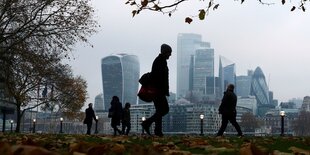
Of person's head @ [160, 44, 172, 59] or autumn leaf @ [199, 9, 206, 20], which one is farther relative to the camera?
person's head @ [160, 44, 172, 59]

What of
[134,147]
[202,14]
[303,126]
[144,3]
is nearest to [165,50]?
[144,3]

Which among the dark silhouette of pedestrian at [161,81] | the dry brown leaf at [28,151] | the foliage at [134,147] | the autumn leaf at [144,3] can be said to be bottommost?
the foliage at [134,147]

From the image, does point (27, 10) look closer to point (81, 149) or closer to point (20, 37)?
point (20, 37)

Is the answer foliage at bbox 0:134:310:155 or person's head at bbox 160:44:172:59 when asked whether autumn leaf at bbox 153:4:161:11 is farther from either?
foliage at bbox 0:134:310:155

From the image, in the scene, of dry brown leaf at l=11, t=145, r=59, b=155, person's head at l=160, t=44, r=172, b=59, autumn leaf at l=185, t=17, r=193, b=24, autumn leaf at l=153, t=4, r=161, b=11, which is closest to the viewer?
dry brown leaf at l=11, t=145, r=59, b=155

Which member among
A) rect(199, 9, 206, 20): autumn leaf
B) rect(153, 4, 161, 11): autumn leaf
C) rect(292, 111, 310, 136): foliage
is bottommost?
rect(292, 111, 310, 136): foliage

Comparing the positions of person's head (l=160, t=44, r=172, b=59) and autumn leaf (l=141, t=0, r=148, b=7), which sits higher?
autumn leaf (l=141, t=0, r=148, b=7)

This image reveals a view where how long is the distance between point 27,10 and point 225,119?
45.6 ft

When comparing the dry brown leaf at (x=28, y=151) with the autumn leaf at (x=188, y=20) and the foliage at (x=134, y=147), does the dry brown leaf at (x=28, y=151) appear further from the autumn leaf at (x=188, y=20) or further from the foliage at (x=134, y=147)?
the autumn leaf at (x=188, y=20)

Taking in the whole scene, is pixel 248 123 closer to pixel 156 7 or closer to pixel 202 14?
pixel 156 7

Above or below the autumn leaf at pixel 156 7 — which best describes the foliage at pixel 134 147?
below

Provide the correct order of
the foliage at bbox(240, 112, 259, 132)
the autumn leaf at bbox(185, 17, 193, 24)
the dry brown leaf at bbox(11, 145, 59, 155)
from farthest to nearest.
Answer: the foliage at bbox(240, 112, 259, 132), the autumn leaf at bbox(185, 17, 193, 24), the dry brown leaf at bbox(11, 145, 59, 155)

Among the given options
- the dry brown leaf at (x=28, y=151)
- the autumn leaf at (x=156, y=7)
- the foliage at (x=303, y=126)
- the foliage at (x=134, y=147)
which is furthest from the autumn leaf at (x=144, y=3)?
the foliage at (x=303, y=126)

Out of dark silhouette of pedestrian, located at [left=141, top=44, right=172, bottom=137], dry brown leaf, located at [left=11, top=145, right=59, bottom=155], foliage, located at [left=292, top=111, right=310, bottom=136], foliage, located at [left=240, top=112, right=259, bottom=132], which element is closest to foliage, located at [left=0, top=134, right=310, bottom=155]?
dry brown leaf, located at [left=11, top=145, right=59, bottom=155]
